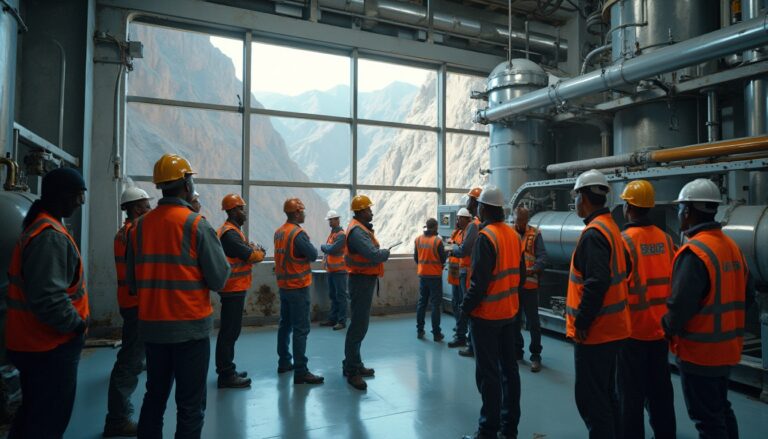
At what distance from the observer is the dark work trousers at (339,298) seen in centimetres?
679

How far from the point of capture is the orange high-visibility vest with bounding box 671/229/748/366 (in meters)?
2.34

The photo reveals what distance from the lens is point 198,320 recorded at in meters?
2.34

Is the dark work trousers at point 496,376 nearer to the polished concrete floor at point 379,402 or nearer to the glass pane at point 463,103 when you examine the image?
the polished concrete floor at point 379,402

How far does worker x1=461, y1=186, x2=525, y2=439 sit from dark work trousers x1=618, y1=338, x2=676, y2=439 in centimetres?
66

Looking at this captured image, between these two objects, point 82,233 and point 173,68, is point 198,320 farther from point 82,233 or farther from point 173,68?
point 173,68

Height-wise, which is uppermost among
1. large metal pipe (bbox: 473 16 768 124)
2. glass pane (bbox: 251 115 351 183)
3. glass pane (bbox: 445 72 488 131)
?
glass pane (bbox: 445 72 488 131)

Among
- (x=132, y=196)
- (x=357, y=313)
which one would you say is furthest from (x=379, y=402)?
(x=132, y=196)

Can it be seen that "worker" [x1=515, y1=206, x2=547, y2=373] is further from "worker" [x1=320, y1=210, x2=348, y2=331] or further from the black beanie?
the black beanie

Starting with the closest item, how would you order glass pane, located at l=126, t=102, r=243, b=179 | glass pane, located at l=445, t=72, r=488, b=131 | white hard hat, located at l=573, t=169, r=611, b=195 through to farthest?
white hard hat, located at l=573, t=169, r=611, b=195, glass pane, located at l=126, t=102, r=243, b=179, glass pane, located at l=445, t=72, r=488, b=131

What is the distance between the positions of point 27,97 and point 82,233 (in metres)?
1.74

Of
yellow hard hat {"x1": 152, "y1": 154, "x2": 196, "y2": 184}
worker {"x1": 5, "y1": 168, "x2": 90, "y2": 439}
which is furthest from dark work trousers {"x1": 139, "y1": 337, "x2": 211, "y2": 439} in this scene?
yellow hard hat {"x1": 152, "y1": 154, "x2": 196, "y2": 184}

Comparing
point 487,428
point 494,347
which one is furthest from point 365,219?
point 487,428

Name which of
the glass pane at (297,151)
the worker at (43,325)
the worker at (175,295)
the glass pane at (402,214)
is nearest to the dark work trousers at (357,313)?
the worker at (175,295)

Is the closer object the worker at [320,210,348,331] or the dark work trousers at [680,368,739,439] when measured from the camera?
the dark work trousers at [680,368,739,439]
